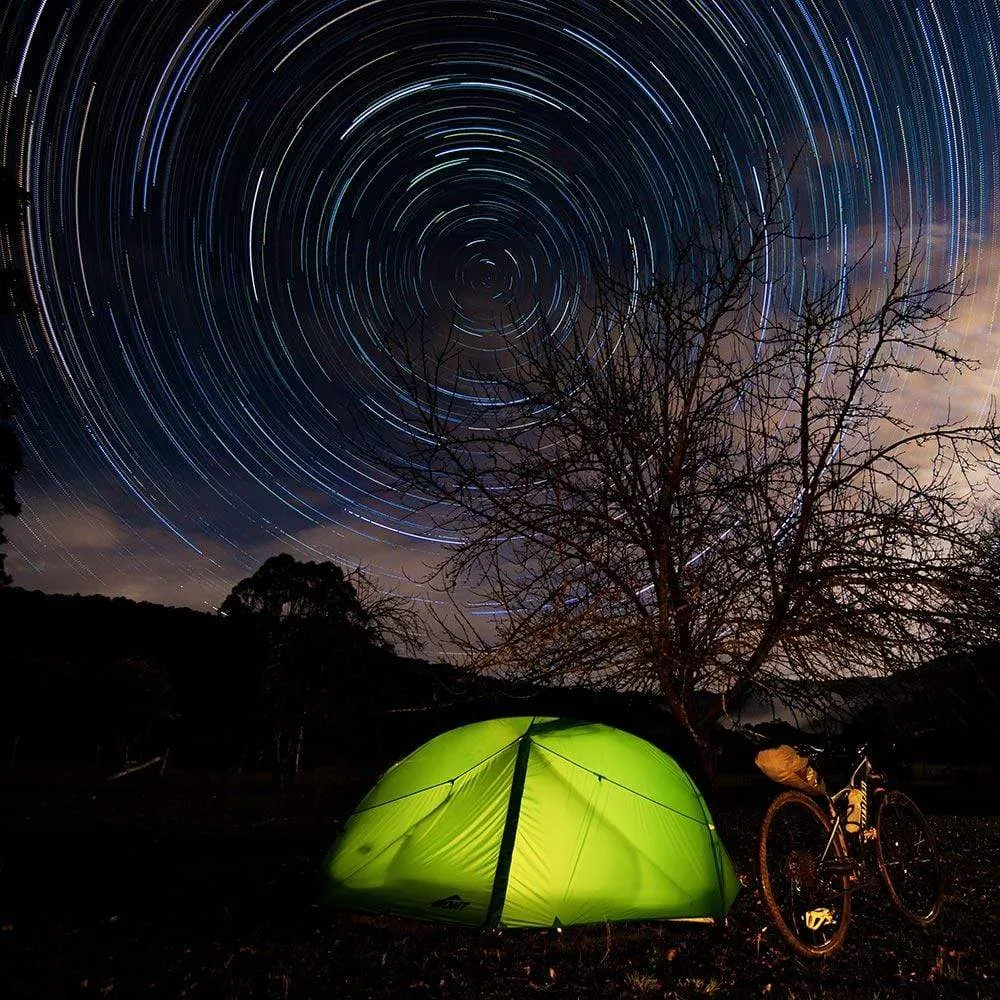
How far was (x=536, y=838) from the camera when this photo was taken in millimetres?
6125

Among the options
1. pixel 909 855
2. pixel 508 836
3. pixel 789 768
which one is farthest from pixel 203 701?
pixel 789 768

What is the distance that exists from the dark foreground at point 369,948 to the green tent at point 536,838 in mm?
195

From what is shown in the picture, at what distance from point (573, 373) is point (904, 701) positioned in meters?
4.46

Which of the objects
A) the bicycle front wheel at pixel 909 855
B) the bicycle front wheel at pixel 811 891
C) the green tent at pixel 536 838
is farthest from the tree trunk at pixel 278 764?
the bicycle front wheel at pixel 811 891

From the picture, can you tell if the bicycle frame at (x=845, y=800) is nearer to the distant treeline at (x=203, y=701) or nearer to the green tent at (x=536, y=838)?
the green tent at (x=536, y=838)

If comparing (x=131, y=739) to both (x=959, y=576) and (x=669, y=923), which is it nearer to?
(x=669, y=923)

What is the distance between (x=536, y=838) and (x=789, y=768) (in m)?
2.06

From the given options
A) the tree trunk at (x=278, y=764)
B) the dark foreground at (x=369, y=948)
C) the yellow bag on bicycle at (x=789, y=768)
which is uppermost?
the yellow bag on bicycle at (x=789, y=768)

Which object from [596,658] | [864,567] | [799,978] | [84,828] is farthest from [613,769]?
[84,828]

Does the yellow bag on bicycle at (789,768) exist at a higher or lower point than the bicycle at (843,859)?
higher

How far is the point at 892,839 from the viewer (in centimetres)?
656

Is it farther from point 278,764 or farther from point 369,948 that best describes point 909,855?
point 278,764

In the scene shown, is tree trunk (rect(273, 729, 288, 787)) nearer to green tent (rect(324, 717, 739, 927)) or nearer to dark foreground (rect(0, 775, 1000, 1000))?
dark foreground (rect(0, 775, 1000, 1000))

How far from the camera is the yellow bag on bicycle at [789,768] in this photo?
5605 mm
